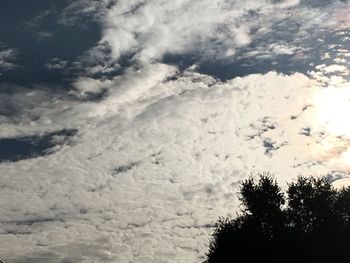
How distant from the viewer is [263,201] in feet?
178

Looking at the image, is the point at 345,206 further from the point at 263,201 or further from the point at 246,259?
the point at 246,259

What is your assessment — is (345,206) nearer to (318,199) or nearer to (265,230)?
(318,199)

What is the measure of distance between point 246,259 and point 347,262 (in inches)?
385

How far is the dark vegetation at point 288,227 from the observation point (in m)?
46.7

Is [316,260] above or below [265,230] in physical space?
below

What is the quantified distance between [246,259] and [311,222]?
31.7 feet

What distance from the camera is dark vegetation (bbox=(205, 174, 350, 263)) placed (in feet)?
153

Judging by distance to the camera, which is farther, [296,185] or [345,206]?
[296,185]

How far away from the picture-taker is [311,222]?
51.8 metres

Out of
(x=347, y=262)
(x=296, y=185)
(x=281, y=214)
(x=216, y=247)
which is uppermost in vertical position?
(x=296, y=185)

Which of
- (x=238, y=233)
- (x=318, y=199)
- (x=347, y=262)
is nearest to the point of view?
(x=347, y=262)

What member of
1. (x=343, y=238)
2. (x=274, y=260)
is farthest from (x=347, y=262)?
(x=274, y=260)

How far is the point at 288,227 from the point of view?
51.8m

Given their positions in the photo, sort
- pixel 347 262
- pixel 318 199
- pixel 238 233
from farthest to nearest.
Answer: pixel 318 199 < pixel 238 233 < pixel 347 262
